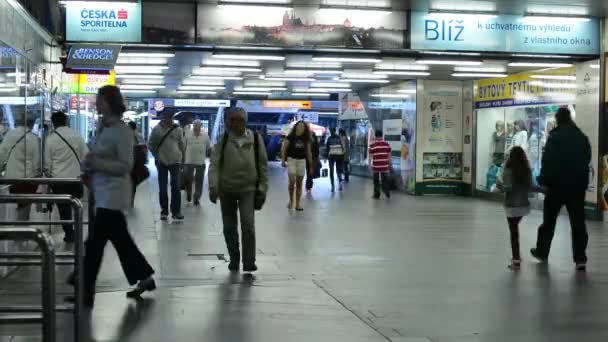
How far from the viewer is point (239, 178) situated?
28.3 ft

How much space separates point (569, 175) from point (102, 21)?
22.3 ft

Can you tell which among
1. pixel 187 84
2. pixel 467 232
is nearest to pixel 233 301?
pixel 467 232

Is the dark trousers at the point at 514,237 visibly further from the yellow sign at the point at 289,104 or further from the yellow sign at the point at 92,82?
the yellow sign at the point at 289,104

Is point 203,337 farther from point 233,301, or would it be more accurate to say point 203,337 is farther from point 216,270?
point 216,270

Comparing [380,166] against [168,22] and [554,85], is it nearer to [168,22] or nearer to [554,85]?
[554,85]

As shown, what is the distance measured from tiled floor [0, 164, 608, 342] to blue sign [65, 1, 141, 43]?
287cm

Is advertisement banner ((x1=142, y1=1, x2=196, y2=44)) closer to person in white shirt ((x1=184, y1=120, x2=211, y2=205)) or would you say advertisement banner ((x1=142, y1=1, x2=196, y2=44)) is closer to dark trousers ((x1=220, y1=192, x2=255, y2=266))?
dark trousers ((x1=220, y1=192, x2=255, y2=266))

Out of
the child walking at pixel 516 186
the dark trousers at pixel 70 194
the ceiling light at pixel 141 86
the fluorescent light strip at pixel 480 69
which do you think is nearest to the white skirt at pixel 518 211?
the child walking at pixel 516 186

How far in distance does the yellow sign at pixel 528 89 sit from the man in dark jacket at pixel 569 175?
6.57m

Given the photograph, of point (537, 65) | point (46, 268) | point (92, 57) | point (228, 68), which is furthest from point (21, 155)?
point (537, 65)

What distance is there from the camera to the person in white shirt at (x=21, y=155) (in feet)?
28.5

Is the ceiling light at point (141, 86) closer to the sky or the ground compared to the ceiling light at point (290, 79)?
closer to the sky

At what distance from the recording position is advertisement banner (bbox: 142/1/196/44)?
40.4 ft

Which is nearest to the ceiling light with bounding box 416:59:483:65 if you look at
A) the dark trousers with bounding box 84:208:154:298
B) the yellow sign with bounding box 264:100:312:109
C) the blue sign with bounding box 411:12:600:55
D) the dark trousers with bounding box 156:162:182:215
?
the blue sign with bounding box 411:12:600:55
